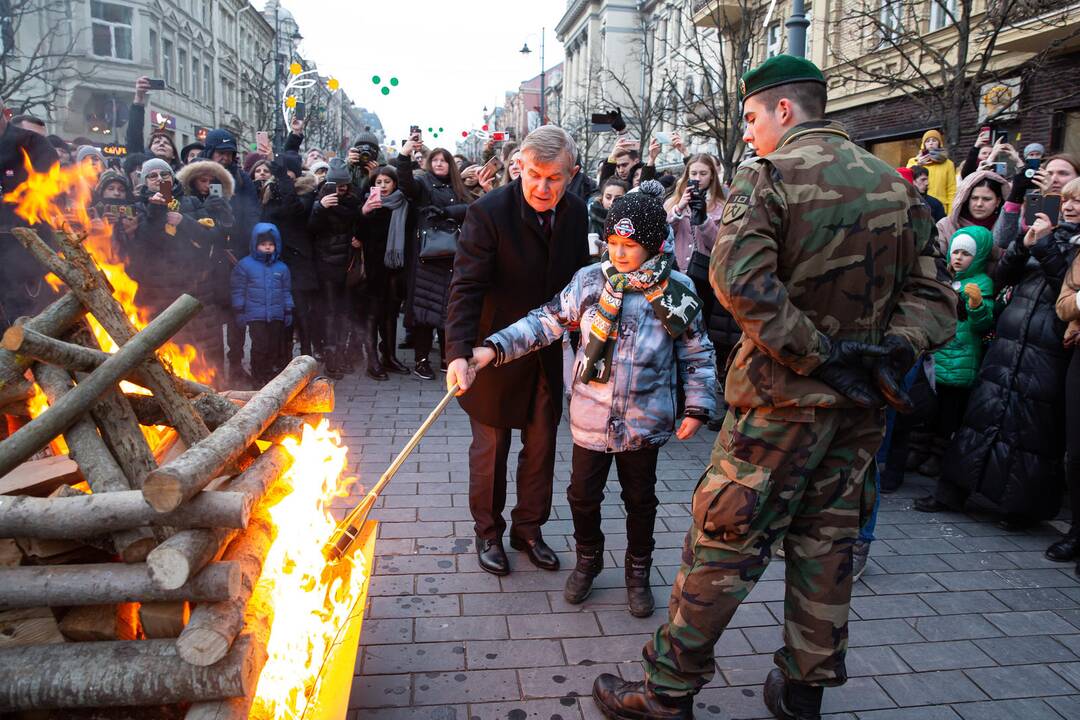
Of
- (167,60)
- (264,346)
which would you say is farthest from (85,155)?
(167,60)

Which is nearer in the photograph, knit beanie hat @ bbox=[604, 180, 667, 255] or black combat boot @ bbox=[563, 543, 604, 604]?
knit beanie hat @ bbox=[604, 180, 667, 255]

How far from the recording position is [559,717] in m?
3.00

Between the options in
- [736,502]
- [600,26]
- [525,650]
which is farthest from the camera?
[600,26]

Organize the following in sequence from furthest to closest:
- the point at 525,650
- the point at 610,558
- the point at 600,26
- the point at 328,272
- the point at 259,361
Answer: the point at 600,26
the point at 328,272
the point at 259,361
the point at 610,558
the point at 525,650

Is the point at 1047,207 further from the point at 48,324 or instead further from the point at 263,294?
the point at 263,294

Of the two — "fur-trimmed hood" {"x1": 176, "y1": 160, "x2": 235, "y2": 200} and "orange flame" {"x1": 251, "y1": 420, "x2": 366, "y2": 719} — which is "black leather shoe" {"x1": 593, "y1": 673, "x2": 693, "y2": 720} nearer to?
"orange flame" {"x1": 251, "y1": 420, "x2": 366, "y2": 719}

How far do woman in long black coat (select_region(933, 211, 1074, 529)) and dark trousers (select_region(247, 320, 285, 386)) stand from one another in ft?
20.0

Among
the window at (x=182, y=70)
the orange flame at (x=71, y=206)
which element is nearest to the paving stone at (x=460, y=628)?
the orange flame at (x=71, y=206)

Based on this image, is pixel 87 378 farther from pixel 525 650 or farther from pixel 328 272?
pixel 328 272

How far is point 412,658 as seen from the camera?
3.34m

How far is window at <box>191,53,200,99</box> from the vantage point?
41.6m

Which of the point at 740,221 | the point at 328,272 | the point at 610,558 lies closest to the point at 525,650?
the point at 610,558

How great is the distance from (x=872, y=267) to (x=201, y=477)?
218 centimetres

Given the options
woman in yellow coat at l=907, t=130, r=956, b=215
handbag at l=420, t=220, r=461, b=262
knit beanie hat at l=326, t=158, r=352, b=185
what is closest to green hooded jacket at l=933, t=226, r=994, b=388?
woman in yellow coat at l=907, t=130, r=956, b=215
